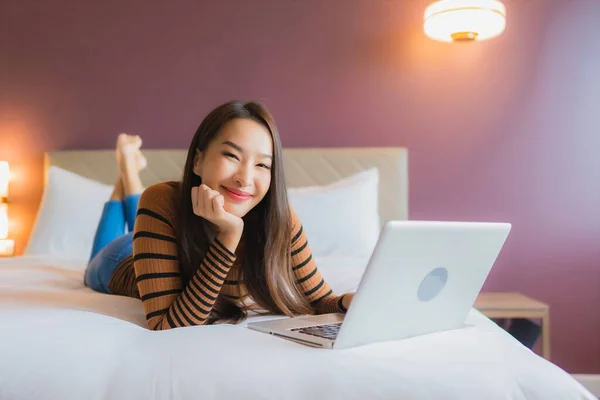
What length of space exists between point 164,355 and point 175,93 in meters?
2.47

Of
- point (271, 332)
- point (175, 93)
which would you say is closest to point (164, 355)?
point (271, 332)

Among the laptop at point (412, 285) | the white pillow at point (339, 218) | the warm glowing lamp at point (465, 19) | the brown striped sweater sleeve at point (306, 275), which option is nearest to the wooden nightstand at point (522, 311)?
the white pillow at point (339, 218)

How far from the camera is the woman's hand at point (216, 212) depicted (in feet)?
4.55

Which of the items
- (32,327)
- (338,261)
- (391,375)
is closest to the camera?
(391,375)

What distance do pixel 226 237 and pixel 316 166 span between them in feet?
6.39

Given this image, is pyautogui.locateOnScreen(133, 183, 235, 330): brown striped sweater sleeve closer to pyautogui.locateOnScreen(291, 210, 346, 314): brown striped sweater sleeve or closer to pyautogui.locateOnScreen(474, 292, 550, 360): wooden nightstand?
pyautogui.locateOnScreen(291, 210, 346, 314): brown striped sweater sleeve

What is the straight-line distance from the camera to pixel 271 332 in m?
1.35

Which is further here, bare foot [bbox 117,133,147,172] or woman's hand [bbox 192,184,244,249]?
A: bare foot [bbox 117,133,147,172]

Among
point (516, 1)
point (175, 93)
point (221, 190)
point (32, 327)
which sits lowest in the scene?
point (32, 327)

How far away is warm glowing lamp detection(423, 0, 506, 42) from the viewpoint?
3.05 m

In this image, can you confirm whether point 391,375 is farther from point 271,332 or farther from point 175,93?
point 175,93

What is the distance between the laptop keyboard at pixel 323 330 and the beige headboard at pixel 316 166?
1960 millimetres

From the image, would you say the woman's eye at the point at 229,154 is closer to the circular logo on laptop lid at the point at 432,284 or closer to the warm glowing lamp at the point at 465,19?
the circular logo on laptop lid at the point at 432,284

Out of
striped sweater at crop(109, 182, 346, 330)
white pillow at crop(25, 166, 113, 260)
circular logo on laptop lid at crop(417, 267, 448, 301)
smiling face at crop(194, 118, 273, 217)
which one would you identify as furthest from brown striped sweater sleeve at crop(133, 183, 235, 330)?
white pillow at crop(25, 166, 113, 260)
